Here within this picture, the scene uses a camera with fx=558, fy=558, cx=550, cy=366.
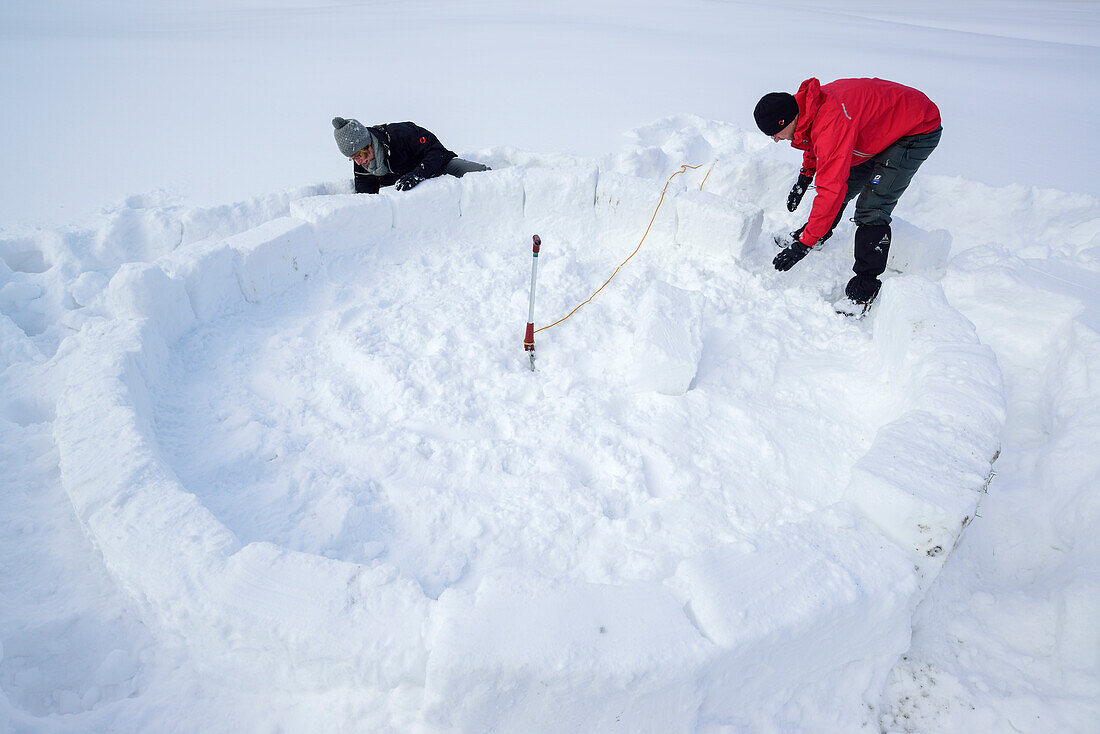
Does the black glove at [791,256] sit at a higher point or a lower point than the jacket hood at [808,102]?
lower

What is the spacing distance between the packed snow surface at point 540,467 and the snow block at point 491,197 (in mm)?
25

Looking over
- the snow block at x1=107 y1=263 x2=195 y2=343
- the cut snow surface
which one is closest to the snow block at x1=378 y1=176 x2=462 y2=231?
the cut snow surface

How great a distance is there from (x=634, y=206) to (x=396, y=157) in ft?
6.72

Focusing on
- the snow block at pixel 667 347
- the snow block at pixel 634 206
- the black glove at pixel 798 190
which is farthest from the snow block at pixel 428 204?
the black glove at pixel 798 190

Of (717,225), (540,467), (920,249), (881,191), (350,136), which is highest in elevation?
(350,136)

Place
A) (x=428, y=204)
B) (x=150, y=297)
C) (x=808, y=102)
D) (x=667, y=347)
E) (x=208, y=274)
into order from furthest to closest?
(x=428, y=204) < (x=808, y=102) < (x=208, y=274) < (x=667, y=347) < (x=150, y=297)

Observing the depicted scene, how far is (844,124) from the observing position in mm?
3350

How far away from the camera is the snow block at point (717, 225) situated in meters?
4.15

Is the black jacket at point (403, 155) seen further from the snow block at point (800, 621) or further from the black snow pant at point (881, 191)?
the snow block at point (800, 621)

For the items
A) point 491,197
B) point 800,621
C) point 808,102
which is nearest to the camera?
point 800,621

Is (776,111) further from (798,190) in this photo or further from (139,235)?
(139,235)

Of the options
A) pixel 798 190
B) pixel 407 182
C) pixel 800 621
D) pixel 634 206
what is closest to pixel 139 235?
pixel 407 182

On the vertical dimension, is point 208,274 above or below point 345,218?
below

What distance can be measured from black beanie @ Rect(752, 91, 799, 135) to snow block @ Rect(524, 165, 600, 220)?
1445mm
